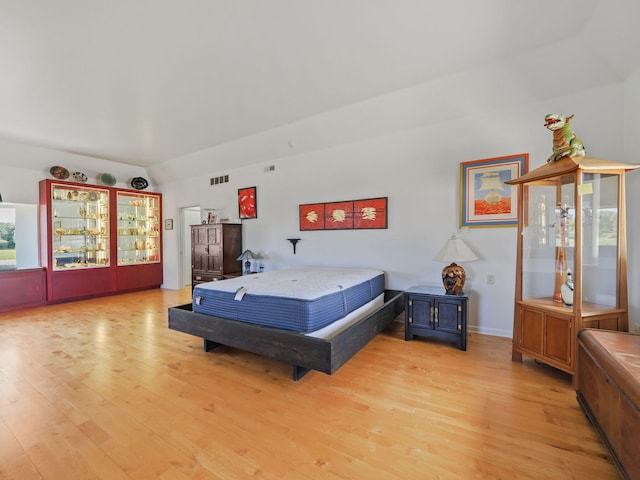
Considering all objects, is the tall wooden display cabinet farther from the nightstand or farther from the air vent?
the air vent

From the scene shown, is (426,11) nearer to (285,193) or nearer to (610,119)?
(610,119)

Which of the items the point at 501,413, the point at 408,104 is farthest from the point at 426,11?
the point at 501,413

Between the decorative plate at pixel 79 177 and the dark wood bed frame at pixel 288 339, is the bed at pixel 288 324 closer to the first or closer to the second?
the dark wood bed frame at pixel 288 339

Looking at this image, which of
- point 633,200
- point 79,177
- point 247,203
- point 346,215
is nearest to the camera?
point 633,200

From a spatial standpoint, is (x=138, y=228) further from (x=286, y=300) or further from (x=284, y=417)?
(x=284, y=417)

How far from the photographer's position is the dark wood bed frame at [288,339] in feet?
7.04

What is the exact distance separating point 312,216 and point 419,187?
1.74 m

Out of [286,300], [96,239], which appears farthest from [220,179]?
[286,300]

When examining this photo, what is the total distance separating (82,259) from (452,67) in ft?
23.2

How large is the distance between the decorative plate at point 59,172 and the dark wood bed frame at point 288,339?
459 centimetres

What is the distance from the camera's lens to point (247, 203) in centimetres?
549

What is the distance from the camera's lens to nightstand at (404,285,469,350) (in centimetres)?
298

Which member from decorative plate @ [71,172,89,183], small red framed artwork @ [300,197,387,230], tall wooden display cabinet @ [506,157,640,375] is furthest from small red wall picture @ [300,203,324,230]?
decorative plate @ [71,172,89,183]

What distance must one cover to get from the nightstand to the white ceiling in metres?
2.38
